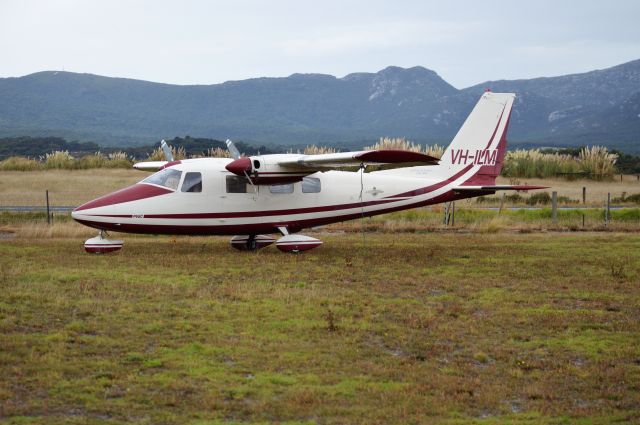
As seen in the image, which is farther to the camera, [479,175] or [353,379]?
[479,175]

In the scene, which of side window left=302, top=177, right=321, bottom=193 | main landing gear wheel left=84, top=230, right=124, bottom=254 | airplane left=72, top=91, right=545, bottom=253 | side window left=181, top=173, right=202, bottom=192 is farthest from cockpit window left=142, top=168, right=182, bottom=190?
side window left=302, top=177, right=321, bottom=193

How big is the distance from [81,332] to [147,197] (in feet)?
28.9

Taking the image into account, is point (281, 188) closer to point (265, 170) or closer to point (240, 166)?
point (265, 170)

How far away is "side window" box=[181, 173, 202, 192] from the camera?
20.8 meters

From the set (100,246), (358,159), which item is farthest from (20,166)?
(358,159)

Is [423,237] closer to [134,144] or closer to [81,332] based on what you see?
[81,332]

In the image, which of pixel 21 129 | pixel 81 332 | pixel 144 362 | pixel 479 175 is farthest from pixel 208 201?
pixel 21 129

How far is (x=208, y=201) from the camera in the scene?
20891 millimetres

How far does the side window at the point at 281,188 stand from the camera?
21484mm

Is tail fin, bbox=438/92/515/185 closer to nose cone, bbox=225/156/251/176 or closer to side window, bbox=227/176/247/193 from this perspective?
side window, bbox=227/176/247/193

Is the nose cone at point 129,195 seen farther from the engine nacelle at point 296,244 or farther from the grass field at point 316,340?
the engine nacelle at point 296,244

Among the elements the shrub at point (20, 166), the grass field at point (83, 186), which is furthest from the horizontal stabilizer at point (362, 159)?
the shrub at point (20, 166)

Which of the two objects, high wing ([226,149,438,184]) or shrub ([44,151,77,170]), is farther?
shrub ([44,151,77,170])

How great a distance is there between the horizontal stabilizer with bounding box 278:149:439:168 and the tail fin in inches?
135
